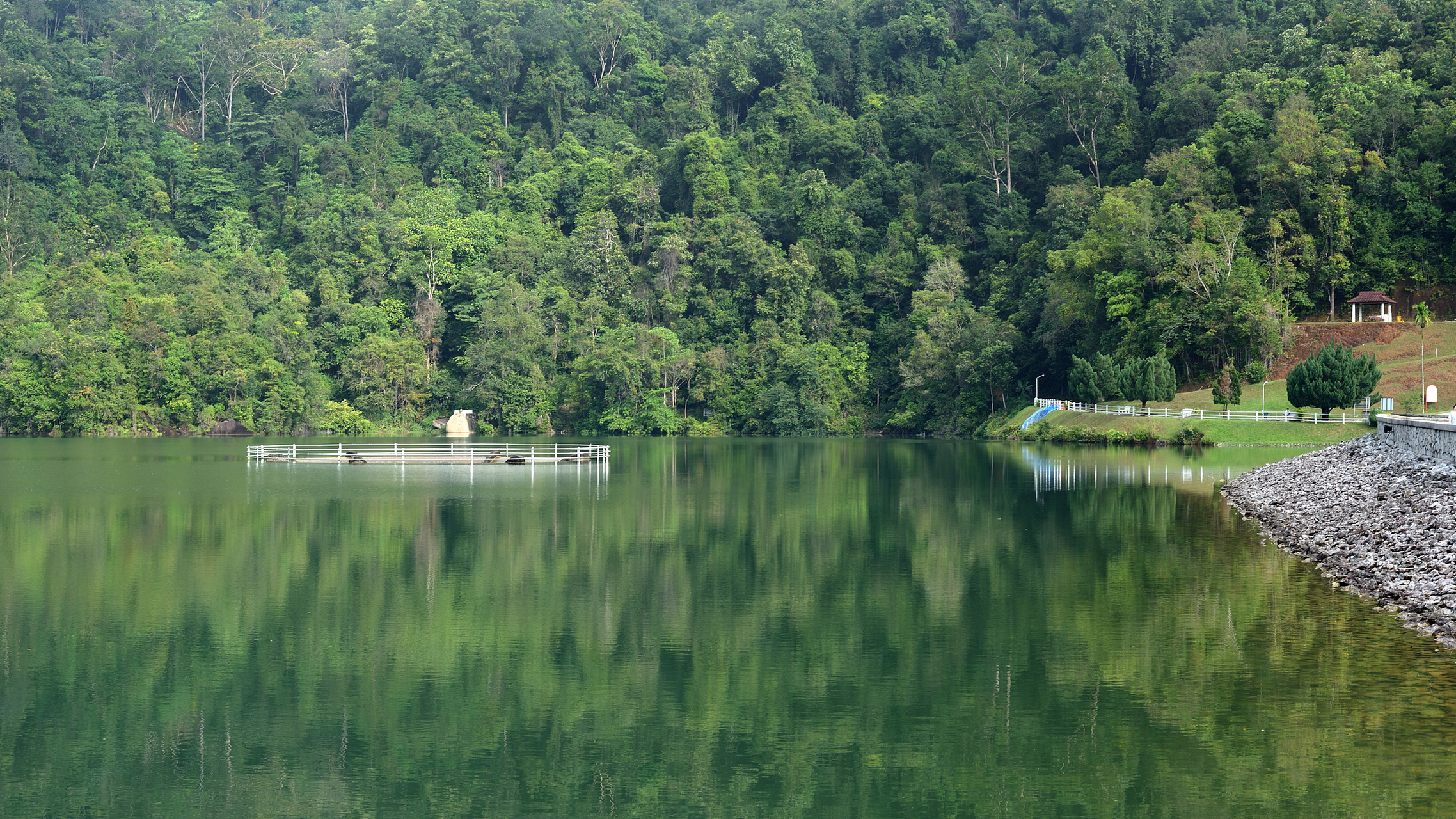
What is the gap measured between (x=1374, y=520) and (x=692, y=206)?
99.3 m

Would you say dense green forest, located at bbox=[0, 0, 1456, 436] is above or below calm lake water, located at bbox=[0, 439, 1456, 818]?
above

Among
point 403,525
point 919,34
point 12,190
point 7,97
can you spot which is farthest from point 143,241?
point 403,525

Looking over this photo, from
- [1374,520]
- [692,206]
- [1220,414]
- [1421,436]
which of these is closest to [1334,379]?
[1220,414]

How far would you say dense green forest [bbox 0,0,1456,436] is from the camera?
89.0 metres

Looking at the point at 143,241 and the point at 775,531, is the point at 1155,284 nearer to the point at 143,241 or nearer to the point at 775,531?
the point at 775,531

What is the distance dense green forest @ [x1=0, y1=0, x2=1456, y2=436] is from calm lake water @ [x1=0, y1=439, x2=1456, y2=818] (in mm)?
58258

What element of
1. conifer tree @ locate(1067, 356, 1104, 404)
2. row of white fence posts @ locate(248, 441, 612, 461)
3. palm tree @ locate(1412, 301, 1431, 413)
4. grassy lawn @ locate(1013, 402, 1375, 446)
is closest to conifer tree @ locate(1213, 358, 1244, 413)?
grassy lawn @ locate(1013, 402, 1375, 446)

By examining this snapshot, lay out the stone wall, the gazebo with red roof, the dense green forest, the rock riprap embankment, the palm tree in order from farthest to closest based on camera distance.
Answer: the dense green forest → the gazebo with red roof → the palm tree → the stone wall → the rock riprap embankment

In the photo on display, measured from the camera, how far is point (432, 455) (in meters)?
71.8

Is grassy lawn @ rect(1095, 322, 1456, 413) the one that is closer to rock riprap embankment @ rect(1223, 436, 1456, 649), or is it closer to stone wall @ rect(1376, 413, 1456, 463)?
stone wall @ rect(1376, 413, 1456, 463)

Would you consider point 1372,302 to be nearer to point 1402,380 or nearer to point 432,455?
point 1402,380

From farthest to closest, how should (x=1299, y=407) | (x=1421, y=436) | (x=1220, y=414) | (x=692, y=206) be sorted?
1. (x=692, y=206)
2. (x=1220, y=414)
3. (x=1299, y=407)
4. (x=1421, y=436)

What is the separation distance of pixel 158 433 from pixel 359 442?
20301 millimetres

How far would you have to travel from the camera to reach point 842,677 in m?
18.8
